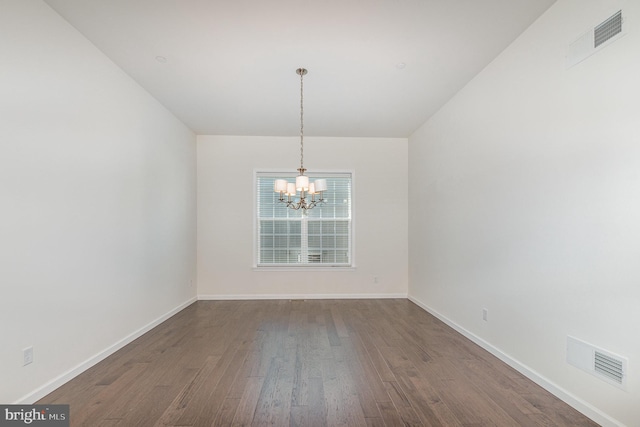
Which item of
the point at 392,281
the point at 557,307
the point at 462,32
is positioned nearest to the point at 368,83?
the point at 462,32

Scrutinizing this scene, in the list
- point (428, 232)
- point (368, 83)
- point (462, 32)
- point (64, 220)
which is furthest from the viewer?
point (428, 232)

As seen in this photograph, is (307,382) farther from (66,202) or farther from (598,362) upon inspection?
(66,202)

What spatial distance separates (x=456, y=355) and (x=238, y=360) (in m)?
2.03

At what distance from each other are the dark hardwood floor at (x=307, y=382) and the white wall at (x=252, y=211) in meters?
1.62

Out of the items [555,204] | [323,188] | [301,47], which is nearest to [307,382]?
[323,188]

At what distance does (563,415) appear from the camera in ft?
6.77

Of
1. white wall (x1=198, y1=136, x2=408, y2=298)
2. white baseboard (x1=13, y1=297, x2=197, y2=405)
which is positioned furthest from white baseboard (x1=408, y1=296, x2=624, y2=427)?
white baseboard (x1=13, y1=297, x2=197, y2=405)

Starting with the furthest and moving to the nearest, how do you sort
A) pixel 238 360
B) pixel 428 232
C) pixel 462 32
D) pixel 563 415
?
pixel 428 232, pixel 238 360, pixel 462 32, pixel 563 415

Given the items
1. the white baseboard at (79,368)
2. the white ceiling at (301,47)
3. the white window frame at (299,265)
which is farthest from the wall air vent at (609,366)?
the white window frame at (299,265)

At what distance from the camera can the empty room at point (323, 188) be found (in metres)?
2.02

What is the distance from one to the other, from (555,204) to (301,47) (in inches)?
94.0

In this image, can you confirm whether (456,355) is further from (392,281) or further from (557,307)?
(392,281)

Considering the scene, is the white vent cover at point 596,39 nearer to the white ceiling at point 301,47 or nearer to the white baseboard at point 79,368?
the white ceiling at point 301,47

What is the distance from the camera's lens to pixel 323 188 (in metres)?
3.58
